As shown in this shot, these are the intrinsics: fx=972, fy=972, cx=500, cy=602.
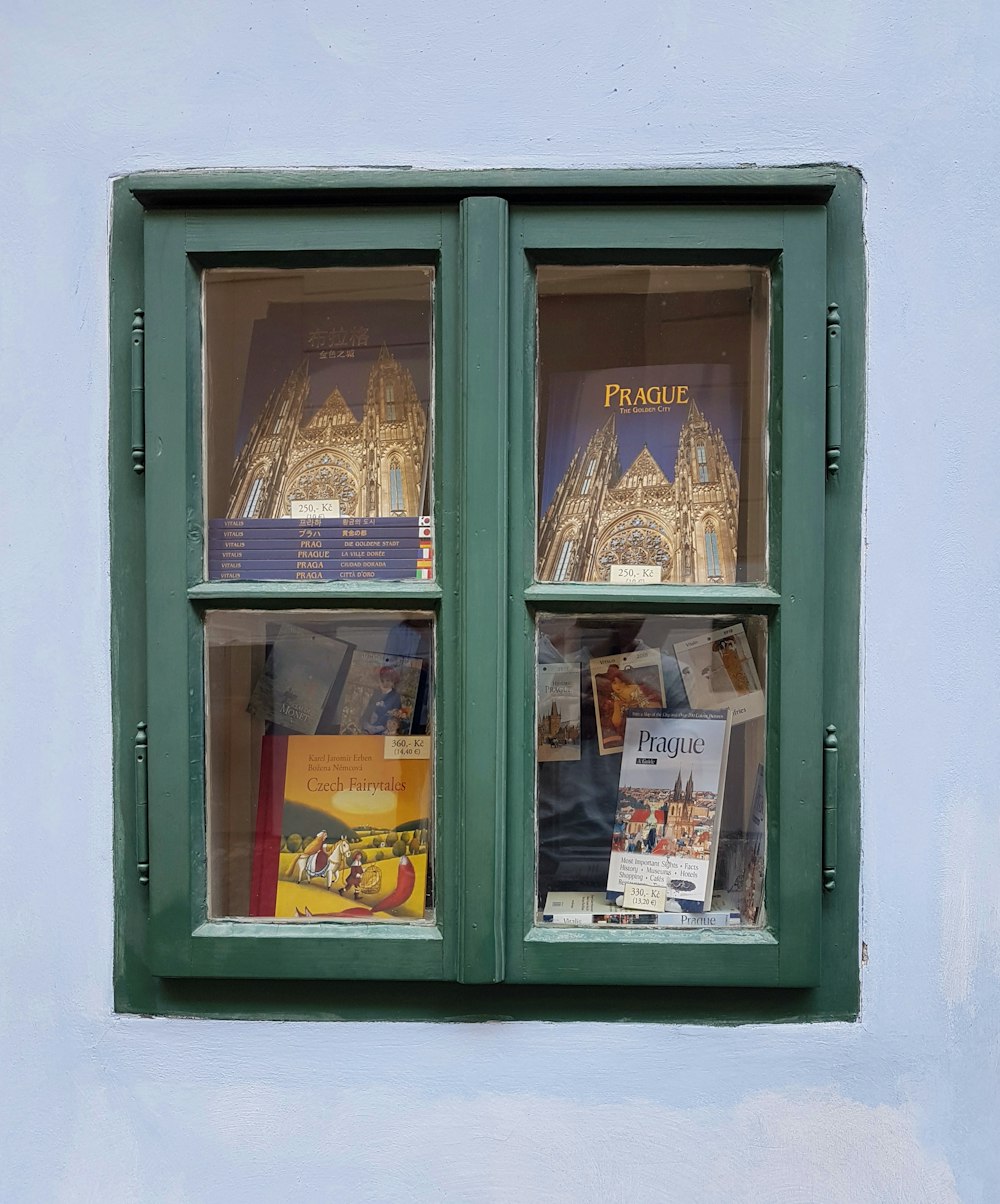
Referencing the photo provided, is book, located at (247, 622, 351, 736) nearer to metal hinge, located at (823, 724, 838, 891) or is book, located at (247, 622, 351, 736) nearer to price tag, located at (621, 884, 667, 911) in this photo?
price tag, located at (621, 884, 667, 911)

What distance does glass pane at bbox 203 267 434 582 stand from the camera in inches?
64.2

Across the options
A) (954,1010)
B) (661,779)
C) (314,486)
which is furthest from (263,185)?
(954,1010)

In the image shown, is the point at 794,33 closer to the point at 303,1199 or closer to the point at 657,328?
the point at 657,328

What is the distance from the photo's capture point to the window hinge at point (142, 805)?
5.19 feet

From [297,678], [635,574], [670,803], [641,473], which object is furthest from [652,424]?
[297,678]

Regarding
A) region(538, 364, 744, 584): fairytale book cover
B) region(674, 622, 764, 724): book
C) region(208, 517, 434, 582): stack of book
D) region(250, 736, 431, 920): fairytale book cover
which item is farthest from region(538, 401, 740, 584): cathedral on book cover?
region(250, 736, 431, 920): fairytale book cover

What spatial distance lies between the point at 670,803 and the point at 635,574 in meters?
0.40

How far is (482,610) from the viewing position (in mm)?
1549

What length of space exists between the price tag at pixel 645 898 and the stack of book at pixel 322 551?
2.09 ft

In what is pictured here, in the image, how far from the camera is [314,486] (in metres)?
1.70

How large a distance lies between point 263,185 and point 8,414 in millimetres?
565

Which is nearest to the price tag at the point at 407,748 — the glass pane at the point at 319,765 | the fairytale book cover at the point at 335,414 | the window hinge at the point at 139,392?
the glass pane at the point at 319,765

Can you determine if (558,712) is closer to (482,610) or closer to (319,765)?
(482,610)

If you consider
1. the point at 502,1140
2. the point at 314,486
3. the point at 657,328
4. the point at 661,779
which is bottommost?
the point at 502,1140
